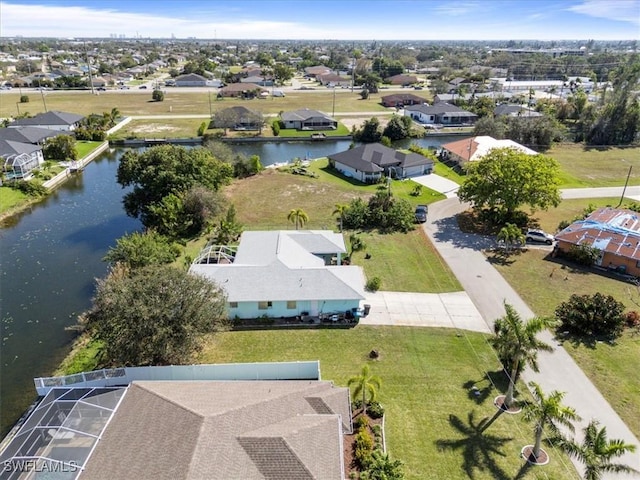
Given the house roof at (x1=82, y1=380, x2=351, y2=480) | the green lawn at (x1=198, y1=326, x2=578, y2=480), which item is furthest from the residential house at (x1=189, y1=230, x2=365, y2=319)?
the house roof at (x1=82, y1=380, x2=351, y2=480)

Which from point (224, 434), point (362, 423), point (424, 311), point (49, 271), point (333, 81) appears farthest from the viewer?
point (333, 81)

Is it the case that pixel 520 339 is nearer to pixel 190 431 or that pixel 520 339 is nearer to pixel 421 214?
pixel 190 431

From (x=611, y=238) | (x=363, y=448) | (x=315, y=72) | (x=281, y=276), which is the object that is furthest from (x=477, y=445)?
(x=315, y=72)

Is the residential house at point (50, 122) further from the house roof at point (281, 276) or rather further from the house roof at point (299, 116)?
the house roof at point (281, 276)

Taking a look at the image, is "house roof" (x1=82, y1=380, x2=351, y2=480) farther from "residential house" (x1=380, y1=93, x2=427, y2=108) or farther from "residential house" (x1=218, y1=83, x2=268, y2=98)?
"residential house" (x1=218, y1=83, x2=268, y2=98)

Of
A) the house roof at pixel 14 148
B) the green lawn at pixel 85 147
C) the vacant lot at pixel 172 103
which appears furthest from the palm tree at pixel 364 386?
the vacant lot at pixel 172 103

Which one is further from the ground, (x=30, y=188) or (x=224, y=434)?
(x=224, y=434)

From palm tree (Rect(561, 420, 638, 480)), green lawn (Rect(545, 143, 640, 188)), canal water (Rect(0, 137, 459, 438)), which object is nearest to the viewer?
palm tree (Rect(561, 420, 638, 480))
